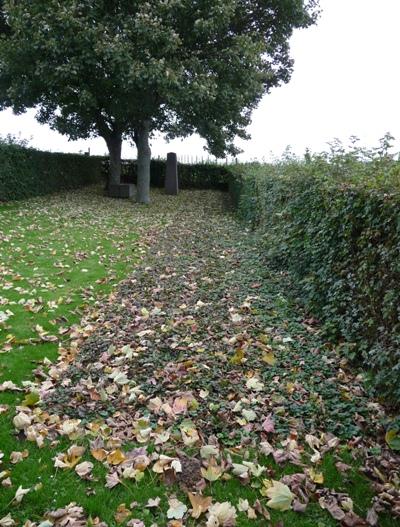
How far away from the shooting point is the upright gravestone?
2289cm

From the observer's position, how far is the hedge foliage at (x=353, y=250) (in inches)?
132

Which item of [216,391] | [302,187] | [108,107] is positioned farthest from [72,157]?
[216,391]

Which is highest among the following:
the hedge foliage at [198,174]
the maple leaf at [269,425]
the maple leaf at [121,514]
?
the hedge foliage at [198,174]

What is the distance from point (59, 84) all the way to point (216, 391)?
14056mm

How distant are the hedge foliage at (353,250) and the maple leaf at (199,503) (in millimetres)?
1473

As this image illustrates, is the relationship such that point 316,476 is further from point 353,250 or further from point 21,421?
point 353,250

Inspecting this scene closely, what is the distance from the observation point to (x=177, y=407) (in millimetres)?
3348

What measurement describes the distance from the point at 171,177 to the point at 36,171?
744 centimetres

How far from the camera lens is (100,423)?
3230 millimetres

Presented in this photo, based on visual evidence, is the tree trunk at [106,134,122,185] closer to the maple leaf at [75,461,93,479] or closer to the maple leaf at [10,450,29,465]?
the maple leaf at [10,450,29,465]

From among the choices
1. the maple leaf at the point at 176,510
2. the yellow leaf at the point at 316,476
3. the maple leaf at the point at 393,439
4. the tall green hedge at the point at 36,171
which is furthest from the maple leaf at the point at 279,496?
the tall green hedge at the point at 36,171

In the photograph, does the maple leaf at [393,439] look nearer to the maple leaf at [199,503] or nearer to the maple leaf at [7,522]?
the maple leaf at [199,503]

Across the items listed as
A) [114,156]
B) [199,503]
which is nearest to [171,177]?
[114,156]

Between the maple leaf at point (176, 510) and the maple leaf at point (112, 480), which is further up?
the maple leaf at point (176, 510)
